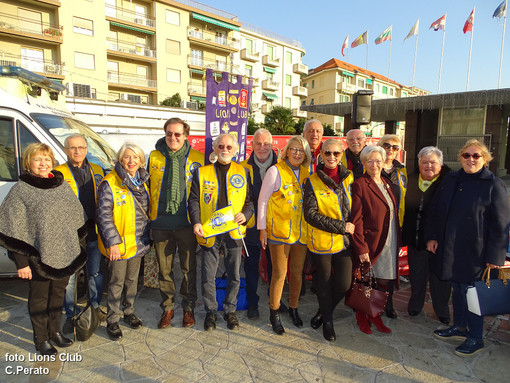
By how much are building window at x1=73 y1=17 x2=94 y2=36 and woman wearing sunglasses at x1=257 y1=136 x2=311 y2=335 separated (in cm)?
3092

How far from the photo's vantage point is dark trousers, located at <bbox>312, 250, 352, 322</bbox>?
3.23 m

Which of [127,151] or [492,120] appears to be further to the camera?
[492,120]

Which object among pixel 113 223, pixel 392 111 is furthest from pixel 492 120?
pixel 113 223

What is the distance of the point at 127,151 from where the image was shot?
3119 mm

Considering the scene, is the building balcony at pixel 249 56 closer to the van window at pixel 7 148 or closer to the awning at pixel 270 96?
the awning at pixel 270 96

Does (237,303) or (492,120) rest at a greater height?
(492,120)

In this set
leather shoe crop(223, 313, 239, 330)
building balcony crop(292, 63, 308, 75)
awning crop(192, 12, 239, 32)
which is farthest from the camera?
building balcony crop(292, 63, 308, 75)

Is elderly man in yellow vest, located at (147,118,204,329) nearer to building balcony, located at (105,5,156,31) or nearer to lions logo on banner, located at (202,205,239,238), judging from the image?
lions logo on banner, located at (202,205,239,238)

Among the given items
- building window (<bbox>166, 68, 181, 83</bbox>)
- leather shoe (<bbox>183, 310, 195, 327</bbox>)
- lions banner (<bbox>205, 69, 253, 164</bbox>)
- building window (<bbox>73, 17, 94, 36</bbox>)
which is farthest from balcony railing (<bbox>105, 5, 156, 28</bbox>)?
leather shoe (<bbox>183, 310, 195, 327</bbox>)

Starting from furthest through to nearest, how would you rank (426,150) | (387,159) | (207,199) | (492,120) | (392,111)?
(392,111), (492,120), (387,159), (426,150), (207,199)

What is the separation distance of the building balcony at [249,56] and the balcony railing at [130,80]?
13.0 m

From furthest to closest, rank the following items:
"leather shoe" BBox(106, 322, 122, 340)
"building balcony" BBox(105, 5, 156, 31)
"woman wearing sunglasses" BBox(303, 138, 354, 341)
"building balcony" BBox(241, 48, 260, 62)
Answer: "building balcony" BBox(241, 48, 260, 62) → "building balcony" BBox(105, 5, 156, 31) → "leather shoe" BBox(106, 322, 122, 340) → "woman wearing sunglasses" BBox(303, 138, 354, 341)

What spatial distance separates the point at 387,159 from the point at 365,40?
1239 inches

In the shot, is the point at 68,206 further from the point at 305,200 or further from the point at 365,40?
the point at 365,40
